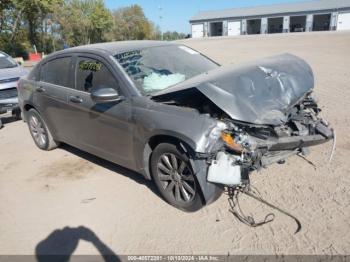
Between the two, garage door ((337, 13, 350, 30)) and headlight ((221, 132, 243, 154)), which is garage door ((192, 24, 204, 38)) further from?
headlight ((221, 132, 243, 154))

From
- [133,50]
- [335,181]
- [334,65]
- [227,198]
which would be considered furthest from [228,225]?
[334,65]

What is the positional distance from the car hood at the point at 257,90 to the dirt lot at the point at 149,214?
1017mm

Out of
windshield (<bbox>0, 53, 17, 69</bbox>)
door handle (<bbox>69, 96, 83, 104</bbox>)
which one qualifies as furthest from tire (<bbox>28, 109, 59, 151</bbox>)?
windshield (<bbox>0, 53, 17, 69</bbox>)

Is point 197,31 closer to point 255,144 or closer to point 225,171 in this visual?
point 255,144

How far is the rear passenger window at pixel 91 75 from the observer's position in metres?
4.37

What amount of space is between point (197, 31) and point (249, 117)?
76.0 metres

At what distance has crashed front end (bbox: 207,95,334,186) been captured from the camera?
3434 millimetres

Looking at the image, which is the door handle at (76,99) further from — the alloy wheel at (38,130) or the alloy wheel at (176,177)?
the alloy wheel at (176,177)

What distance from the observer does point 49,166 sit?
18.2 ft

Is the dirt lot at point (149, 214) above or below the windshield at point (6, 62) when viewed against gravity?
below

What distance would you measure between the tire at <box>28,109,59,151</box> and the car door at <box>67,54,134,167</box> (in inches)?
42.8

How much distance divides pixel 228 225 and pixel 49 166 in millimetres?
3313

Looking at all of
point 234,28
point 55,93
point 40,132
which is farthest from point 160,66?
point 234,28

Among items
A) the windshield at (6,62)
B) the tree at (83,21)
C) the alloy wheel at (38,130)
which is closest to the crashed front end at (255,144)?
the alloy wheel at (38,130)
